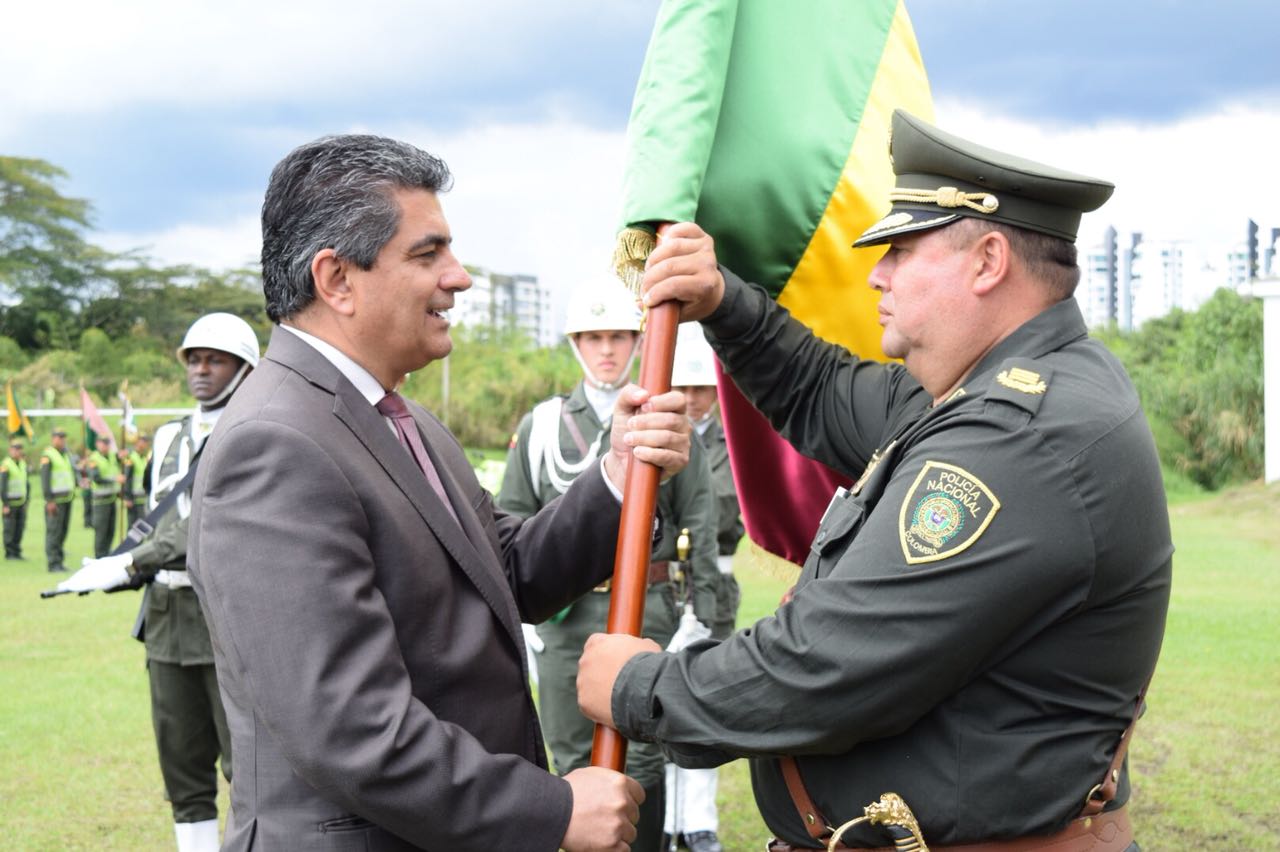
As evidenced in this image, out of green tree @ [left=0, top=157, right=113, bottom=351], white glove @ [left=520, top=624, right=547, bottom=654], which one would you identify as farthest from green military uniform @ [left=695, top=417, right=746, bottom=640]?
green tree @ [left=0, top=157, right=113, bottom=351]

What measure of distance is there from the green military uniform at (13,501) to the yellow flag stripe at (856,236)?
57.8ft

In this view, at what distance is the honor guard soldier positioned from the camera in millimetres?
5816

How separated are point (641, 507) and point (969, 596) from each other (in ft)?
2.90

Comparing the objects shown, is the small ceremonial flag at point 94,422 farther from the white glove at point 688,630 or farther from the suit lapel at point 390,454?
the suit lapel at point 390,454

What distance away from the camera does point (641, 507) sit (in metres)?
2.73

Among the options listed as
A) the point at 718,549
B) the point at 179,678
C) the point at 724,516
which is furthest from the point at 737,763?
the point at 179,678

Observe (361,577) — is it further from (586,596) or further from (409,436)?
(586,596)

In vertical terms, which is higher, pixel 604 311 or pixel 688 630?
pixel 604 311

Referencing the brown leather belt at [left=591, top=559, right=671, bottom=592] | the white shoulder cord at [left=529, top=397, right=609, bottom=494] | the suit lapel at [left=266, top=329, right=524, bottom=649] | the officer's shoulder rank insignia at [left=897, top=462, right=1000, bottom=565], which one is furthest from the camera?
the brown leather belt at [left=591, top=559, right=671, bottom=592]


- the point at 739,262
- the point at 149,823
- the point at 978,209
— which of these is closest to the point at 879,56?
the point at 739,262

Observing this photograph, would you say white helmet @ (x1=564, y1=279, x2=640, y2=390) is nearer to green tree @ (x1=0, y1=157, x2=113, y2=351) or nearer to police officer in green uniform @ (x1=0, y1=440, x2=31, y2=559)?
police officer in green uniform @ (x1=0, y1=440, x2=31, y2=559)

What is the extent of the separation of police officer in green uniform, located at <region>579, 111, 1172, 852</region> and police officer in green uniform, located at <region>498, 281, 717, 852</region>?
8.74 feet

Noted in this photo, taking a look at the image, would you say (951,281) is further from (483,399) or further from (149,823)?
(483,399)

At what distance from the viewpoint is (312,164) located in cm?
233
